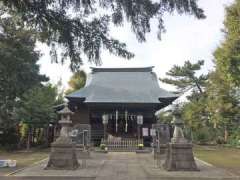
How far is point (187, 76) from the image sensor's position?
4009cm

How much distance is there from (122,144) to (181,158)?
40.3 feet

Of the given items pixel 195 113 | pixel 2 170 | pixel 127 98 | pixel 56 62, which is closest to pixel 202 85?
pixel 195 113

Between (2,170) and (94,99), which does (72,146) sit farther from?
(94,99)

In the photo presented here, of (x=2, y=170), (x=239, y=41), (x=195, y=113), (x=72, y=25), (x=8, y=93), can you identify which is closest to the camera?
(x=72, y=25)

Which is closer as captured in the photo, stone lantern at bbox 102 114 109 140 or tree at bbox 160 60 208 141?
stone lantern at bbox 102 114 109 140

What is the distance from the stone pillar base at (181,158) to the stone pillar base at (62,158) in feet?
12.6

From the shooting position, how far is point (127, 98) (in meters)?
29.4

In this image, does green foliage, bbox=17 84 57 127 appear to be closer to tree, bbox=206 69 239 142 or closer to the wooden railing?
the wooden railing

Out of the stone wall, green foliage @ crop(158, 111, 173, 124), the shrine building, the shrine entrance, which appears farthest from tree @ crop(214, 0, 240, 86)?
green foliage @ crop(158, 111, 173, 124)

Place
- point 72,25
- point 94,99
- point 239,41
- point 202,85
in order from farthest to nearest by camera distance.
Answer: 1. point 202,85
2. point 94,99
3. point 239,41
4. point 72,25

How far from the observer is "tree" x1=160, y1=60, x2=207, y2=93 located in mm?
39469

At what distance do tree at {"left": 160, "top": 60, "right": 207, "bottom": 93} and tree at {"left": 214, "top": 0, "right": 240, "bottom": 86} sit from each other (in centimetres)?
1760

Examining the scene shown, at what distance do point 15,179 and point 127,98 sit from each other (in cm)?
1764

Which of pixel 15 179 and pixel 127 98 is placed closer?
pixel 15 179
